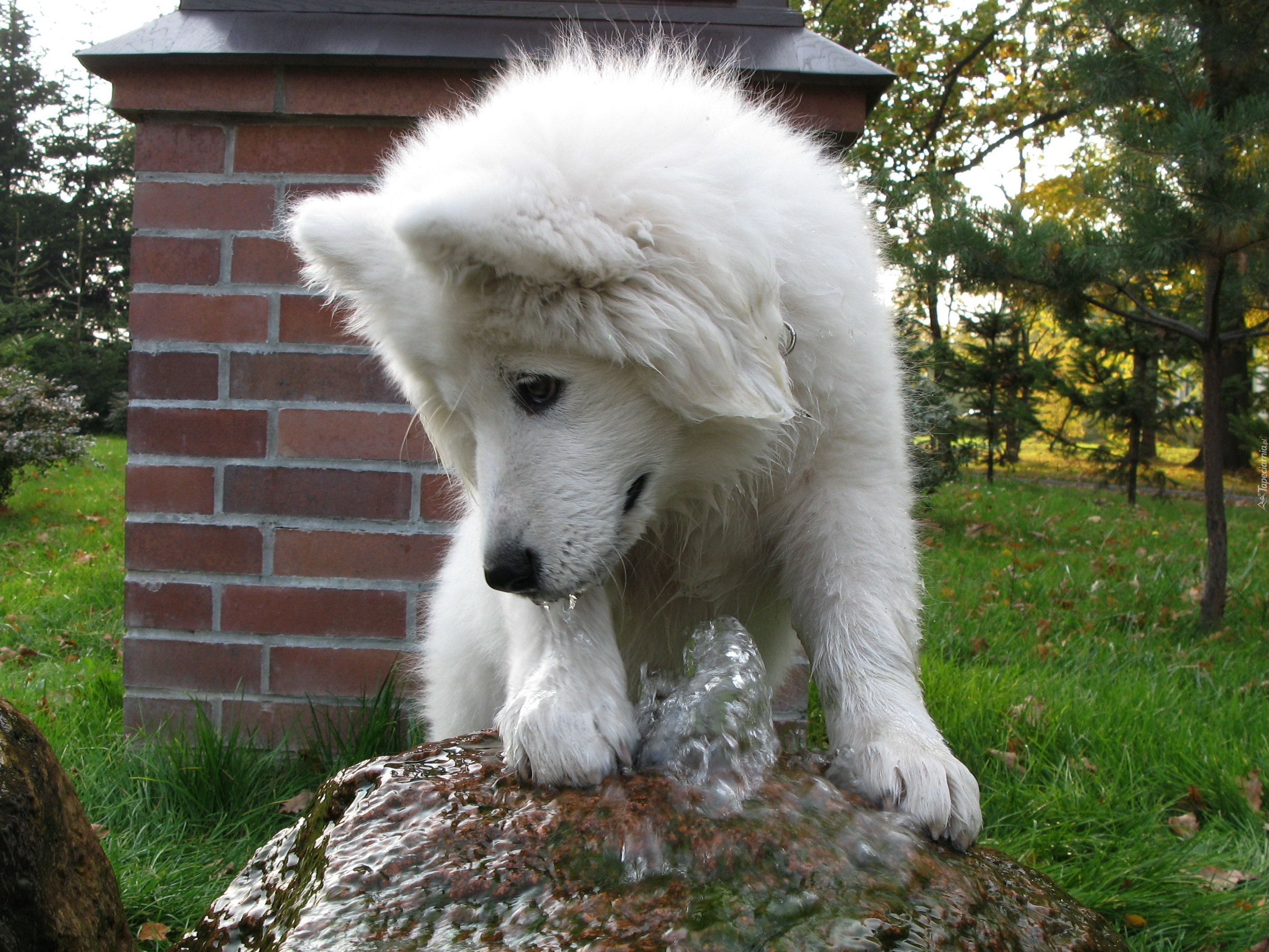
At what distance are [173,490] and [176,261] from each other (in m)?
0.72

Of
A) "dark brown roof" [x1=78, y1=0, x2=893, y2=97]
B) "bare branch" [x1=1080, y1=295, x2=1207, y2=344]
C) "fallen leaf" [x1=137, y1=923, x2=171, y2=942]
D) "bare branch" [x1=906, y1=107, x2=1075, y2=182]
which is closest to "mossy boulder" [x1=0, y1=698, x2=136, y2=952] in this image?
"fallen leaf" [x1=137, y1=923, x2=171, y2=942]

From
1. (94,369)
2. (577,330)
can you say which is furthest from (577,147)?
(94,369)

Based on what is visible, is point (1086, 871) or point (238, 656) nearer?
point (1086, 871)

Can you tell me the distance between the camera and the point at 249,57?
9.54ft

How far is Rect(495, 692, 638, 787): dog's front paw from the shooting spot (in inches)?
64.0

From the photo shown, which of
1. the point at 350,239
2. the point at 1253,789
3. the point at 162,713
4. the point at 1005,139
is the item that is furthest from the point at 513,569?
the point at 1005,139

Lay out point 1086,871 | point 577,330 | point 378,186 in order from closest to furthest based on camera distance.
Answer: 1. point 577,330
2. point 1086,871
3. point 378,186

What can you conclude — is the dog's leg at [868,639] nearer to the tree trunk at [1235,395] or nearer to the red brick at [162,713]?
the red brick at [162,713]

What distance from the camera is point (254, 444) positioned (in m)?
3.10

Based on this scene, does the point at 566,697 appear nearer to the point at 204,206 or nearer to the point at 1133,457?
the point at 204,206

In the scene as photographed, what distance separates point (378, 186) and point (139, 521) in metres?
1.34

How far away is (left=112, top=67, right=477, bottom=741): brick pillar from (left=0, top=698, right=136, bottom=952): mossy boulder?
1388mm

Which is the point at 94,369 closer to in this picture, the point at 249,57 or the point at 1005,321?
the point at 1005,321

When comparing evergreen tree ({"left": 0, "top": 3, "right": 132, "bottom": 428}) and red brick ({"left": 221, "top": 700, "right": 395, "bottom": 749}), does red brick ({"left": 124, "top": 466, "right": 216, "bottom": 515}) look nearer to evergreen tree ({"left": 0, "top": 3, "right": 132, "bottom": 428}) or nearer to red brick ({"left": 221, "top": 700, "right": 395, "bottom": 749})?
red brick ({"left": 221, "top": 700, "right": 395, "bottom": 749})
